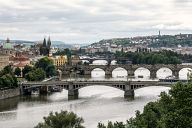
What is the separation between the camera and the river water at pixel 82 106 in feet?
116

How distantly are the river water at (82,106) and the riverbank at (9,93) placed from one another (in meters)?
0.69

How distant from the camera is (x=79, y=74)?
8075cm

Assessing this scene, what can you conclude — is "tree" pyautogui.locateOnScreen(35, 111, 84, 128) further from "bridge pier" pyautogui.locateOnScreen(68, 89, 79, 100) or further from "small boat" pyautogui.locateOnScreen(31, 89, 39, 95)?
"small boat" pyautogui.locateOnScreen(31, 89, 39, 95)

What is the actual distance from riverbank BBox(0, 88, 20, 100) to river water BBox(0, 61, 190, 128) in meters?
0.69

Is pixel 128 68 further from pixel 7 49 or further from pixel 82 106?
pixel 82 106

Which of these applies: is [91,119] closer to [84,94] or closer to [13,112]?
[13,112]

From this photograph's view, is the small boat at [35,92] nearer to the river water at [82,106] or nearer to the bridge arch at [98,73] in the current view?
the river water at [82,106]

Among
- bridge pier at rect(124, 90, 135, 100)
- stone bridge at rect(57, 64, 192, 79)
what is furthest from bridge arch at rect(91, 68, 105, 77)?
bridge pier at rect(124, 90, 135, 100)

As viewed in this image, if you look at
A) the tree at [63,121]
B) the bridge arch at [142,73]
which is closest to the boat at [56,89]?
the bridge arch at [142,73]

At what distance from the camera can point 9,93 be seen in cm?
4931

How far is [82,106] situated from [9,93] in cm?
965

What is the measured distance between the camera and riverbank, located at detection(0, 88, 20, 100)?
47.7 m

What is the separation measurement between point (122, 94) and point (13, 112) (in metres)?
13.5

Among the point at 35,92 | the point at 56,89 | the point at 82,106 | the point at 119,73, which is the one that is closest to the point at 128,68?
the point at 119,73
